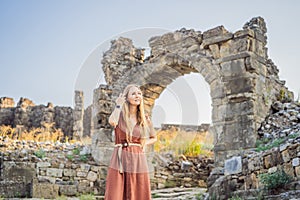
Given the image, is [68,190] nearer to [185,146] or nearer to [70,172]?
[70,172]

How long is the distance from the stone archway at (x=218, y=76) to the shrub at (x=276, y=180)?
2.18 metres

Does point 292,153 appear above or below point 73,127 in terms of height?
below

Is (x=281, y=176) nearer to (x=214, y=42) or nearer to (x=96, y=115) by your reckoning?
(x=214, y=42)

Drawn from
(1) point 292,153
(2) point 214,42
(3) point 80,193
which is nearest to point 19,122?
(3) point 80,193

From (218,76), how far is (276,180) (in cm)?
326

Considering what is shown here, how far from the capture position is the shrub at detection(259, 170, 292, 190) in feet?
14.9

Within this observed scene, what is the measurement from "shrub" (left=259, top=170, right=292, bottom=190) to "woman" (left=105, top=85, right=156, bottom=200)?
1527mm

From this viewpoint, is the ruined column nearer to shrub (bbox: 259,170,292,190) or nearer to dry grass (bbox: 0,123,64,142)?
dry grass (bbox: 0,123,64,142)

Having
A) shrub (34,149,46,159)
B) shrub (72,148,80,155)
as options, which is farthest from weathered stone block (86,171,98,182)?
shrub (34,149,46,159)

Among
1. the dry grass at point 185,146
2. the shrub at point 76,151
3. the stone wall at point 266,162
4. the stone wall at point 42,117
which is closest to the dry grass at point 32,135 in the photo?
the stone wall at point 42,117

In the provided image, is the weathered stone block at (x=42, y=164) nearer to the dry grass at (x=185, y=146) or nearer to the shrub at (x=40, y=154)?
the shrub at (x=40, y=154)

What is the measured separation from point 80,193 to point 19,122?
10370 millimetres

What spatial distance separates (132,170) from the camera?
3.82m

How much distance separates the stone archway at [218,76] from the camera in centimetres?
711
